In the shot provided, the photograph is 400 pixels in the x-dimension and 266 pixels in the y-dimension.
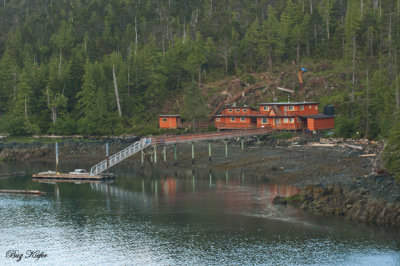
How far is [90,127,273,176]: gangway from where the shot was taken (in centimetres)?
7137

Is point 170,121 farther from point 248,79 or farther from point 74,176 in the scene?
point 74,176

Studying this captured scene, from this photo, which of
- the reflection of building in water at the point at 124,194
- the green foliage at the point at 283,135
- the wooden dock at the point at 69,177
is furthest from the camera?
the green foliage at the point at 283,135

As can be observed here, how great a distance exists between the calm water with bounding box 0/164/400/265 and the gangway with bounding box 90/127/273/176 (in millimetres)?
10126

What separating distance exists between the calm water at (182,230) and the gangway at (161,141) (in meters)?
10.1

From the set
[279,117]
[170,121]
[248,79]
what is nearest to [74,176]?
[170,121]

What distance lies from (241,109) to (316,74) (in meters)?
21.0

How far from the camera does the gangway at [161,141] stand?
71.4 metres

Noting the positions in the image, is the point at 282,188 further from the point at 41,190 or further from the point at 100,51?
the point at 100,51

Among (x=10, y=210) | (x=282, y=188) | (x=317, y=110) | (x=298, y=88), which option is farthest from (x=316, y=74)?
(x=10, y=210)

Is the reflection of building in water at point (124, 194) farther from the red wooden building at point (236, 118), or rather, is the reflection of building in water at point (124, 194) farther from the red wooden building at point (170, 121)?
the red wooden building at point (236, 118)

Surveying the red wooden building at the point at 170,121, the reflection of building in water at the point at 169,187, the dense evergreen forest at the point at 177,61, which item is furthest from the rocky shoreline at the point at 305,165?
the dense evergreen forest at the point at 177,61

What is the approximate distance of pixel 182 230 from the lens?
44.2 metres

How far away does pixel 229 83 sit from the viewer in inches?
4227

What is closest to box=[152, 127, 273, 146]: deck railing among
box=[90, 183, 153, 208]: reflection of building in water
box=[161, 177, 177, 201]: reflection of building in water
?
box=[161, 177, 177, 201]: reflection of building in water
